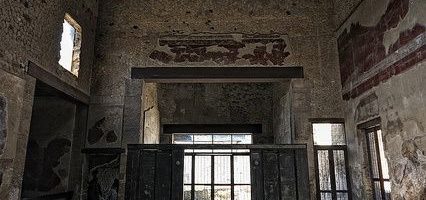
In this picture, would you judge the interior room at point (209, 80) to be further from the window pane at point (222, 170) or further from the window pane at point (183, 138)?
the window pane at point (183, 138)

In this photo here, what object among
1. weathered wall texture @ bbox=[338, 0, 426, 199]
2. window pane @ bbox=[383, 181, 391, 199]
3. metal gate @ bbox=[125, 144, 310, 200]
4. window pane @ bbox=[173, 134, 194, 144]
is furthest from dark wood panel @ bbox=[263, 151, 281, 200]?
window pane @ bbox=[173, 134, 194, 144]

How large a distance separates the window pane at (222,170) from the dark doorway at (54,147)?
201 cm

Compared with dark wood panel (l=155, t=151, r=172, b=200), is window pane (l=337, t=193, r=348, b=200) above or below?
below

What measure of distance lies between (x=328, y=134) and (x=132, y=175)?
2.96 m

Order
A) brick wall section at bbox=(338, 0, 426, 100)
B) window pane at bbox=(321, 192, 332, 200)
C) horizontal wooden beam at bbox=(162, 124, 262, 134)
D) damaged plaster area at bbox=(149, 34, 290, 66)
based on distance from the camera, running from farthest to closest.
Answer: horizontal wooden beam at bbox=(162, 124, 262, 134), damaged plaster area at bbox=(149, 34, 290, 66), window pane at bbox=(321, 192, 332, 200), brick wall section at bbox=(338, 0, 426, 100)

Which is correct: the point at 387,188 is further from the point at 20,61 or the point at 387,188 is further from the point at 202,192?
the point at 20,61

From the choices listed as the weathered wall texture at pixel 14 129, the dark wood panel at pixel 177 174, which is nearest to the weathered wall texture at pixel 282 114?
the dark wood panel at pixel 177 174

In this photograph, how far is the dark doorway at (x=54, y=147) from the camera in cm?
478

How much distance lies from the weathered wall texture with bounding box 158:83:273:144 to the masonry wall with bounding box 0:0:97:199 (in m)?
3.52

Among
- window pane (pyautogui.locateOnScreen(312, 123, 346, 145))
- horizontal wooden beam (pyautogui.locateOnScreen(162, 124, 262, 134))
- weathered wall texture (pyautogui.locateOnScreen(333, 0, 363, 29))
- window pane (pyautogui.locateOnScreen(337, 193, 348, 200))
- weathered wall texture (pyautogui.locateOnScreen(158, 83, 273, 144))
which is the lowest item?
window pane (pyautogui.locateOnScreen(337, 193, 348, 200))

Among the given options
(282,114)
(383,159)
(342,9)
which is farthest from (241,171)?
(342,9)

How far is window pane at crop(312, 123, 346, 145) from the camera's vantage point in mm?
4924

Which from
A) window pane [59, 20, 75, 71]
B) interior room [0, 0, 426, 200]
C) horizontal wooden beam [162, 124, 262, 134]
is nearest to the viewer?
interior room [0, 0, 426, 200]

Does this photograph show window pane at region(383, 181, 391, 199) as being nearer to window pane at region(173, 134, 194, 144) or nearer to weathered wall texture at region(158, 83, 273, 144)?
weathered wall texture at region(158, 83, 273, 144)
